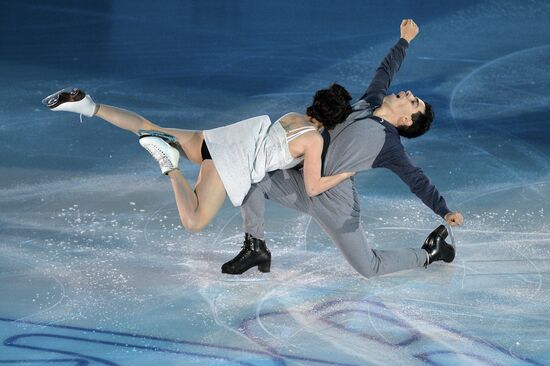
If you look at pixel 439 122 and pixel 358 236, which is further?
pixel 439 122

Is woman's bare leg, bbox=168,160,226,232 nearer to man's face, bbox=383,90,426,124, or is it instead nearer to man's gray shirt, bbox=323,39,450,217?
man's gray shirt, bbox=323,39,450,217

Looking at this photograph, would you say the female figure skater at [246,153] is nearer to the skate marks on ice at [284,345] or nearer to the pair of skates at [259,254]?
the pair of skates at [259,254]

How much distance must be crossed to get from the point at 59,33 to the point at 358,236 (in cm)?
568

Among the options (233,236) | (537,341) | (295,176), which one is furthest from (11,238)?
(537,341)

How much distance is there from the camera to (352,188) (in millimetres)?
5543

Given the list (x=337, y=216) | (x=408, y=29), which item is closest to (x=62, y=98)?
(x=337, y=216)

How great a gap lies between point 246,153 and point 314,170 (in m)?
0.37

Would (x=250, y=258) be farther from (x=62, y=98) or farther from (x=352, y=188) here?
(x=62, y=98)

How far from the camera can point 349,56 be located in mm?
9352

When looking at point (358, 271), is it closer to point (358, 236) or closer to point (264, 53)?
point (358, 236)

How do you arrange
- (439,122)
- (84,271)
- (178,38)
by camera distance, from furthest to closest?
(178,38) < (439,122) < (84,271)

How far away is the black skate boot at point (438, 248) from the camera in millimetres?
5621

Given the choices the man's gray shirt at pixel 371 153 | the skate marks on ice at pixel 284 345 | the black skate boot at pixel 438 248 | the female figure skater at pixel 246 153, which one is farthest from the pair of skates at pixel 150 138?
the black skate boot at pixel 438 248

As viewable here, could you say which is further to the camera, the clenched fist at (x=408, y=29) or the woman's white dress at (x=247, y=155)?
the clenched fist at (x=408, y=29)
